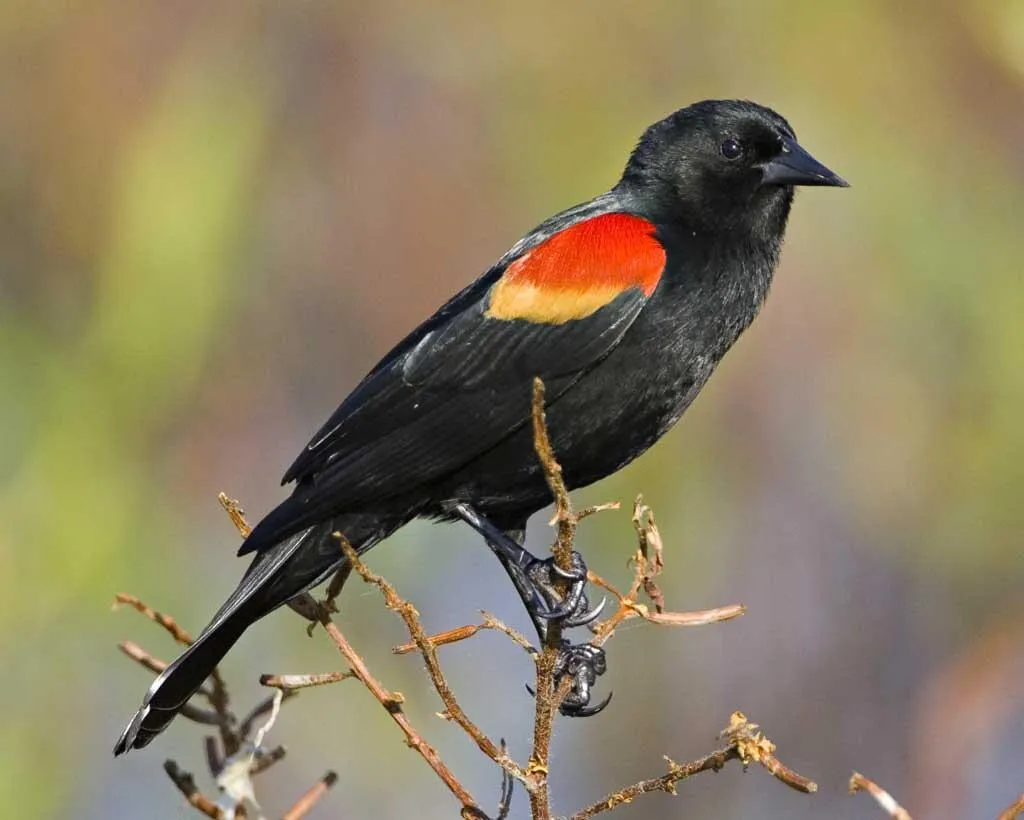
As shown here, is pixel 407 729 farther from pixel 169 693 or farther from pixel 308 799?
pixel 169 693

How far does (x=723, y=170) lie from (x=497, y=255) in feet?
2.77

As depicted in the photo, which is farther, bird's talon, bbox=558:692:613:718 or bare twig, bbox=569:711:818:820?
bird's talon, bbox=558:692:613:718

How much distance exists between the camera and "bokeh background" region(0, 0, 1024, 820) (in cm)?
367

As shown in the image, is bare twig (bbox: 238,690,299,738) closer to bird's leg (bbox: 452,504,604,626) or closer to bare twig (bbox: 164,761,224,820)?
bare twig (bbox: 164,761,224,820)

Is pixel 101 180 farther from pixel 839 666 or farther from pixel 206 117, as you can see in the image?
pixel 839 666

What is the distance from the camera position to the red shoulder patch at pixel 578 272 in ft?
9.70

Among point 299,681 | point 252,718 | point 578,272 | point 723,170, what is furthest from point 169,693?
point 723,170

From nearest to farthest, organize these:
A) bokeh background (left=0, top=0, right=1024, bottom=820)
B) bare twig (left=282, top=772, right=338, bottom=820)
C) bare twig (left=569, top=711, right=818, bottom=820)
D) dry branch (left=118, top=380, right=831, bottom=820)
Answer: bare twig (left=569, top=711, right=818, bottom=820)
dry branch (left=118, top=380, right=831, bottom=820)
bare twig (left=282, top=772, right=338, bottom=820)
bokeh background (left=0, top=0, right=1024, bottom=820)

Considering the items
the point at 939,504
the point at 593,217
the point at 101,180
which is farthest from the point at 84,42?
the point at 939,504

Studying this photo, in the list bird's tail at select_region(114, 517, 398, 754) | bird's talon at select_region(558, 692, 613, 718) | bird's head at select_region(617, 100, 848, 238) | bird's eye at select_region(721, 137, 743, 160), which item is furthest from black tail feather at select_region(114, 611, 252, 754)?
bird's eye at select_region(721, 137, 743, 160)

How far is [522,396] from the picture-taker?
296cm

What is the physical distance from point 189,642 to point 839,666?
7.04ft

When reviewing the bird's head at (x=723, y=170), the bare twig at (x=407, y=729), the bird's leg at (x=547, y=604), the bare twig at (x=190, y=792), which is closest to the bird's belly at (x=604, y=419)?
the bird's leg at (x=547, y=604)

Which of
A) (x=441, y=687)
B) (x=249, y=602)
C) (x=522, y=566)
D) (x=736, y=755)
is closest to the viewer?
(x=736, y=755)
